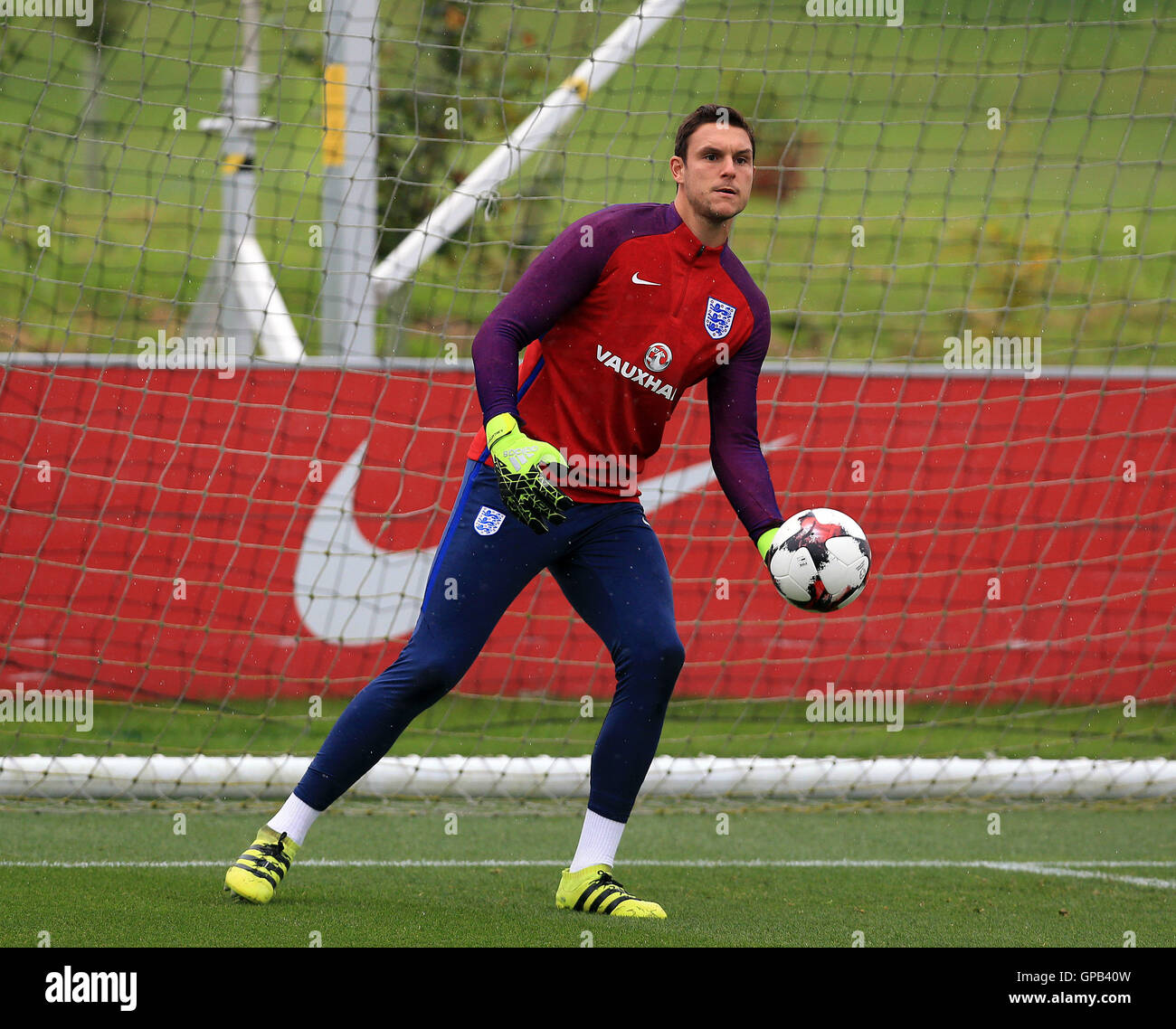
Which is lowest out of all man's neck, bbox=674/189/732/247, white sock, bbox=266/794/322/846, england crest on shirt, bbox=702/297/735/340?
white sock, bbox=266/794/322/846

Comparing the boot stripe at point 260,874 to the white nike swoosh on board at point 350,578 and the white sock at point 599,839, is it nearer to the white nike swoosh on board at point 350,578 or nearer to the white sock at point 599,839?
the white sock at point 599,839

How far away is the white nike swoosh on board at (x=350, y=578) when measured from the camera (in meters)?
6.86

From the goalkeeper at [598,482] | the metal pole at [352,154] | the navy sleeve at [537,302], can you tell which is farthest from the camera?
the metal pole at [352,154]

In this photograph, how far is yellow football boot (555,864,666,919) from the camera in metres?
4.00

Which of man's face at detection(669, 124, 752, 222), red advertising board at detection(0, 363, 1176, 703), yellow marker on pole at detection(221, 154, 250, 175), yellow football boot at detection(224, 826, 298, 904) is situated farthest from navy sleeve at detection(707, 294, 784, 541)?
yellow marker on pole at detection(221, 154, 250, 175)

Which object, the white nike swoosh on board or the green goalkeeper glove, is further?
the white nike swoosh on board

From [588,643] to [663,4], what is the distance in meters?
3.04

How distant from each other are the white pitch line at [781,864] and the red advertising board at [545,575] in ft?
5.70

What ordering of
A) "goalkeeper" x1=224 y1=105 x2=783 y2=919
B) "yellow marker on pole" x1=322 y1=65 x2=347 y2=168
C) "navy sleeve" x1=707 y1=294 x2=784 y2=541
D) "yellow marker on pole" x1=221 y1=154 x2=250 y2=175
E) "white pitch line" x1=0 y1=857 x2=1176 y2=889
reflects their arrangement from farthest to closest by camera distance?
1. "yellow marker on pole" x1=221 y1=154 x2=250 y2=175
2. "yellow marker on pole" x1=322 y1=65 x2=347 y2=168
3. "white pitch line" x1=0 y1=857 x2=1176 y2=889
4. "navy sleeve" x1=707 y1=294 x2=784 y2=541
5. "goalkeeper" x1=224 y1=105 x2=783 y2=919

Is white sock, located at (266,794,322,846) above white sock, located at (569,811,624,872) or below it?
above

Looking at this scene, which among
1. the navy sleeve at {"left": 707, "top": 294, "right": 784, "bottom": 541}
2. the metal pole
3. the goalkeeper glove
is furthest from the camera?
the metal pole

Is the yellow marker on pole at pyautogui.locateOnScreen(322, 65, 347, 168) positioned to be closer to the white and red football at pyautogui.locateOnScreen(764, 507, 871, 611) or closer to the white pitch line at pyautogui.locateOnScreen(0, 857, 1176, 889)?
the white pitch line at pyautogui.locateOnScreen(0, 857, 1176, 889)

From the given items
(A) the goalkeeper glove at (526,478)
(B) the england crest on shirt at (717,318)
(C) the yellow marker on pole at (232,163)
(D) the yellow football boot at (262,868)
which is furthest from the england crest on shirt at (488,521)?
(C) the yellow marker on pole at (232,163)

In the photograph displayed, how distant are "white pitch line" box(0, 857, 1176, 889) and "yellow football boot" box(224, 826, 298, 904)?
0.74 meters
